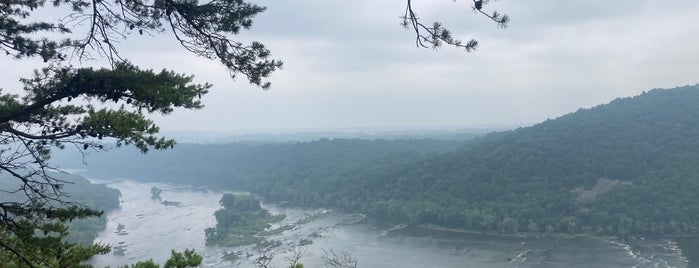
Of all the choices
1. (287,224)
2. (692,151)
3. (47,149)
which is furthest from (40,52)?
(692,151)

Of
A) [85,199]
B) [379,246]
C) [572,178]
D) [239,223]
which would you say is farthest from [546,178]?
[85,199]

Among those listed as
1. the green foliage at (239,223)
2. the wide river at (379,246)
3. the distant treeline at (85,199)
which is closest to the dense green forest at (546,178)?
the wide river at (379,246)

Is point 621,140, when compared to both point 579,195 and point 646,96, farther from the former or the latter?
point 646,96

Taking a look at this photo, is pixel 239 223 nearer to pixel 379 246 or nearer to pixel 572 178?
pixel 379 246

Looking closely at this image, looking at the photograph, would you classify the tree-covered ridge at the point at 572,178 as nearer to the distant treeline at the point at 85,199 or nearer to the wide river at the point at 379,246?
the wide river at the point at 379,246

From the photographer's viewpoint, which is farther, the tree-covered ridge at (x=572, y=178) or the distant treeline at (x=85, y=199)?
the tree-covered ridge at (x=572, y=178)

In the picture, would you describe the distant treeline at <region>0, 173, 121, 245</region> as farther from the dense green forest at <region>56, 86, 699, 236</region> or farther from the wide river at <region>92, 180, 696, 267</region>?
the dense green forest at <region>56, 86, 699, 236</region>
